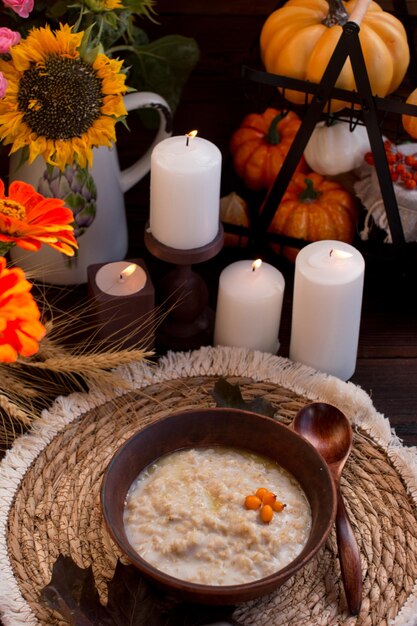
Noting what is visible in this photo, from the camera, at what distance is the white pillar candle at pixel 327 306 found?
48.9 inches

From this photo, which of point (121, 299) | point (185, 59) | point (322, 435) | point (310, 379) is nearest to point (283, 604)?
point (322, 435)

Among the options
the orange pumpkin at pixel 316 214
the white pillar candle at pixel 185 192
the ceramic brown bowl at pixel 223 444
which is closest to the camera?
the ceramic brown bowl at pixel 223 444

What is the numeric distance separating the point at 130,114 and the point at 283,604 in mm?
950

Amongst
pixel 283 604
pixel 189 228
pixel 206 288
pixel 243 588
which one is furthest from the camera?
pixel 206 288

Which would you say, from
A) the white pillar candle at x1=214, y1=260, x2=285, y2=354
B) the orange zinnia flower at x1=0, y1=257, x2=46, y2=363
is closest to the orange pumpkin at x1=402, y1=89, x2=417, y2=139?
the white pillar candle at x1=214, y1=260, x2=285, y2=354

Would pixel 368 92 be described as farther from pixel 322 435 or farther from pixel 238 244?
pixel 322 435

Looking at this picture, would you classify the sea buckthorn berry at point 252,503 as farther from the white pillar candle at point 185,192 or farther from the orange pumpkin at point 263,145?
the orange pumpkin at point 263,145

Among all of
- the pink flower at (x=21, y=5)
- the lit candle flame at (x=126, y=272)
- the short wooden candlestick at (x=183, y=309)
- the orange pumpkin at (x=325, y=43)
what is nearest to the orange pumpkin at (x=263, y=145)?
the orange pumpkin at (x=325, y=43)

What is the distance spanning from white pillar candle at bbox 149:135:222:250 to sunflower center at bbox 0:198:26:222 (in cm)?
22

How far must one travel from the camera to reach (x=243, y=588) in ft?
2.94

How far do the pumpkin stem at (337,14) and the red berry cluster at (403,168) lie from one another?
0.65 ft

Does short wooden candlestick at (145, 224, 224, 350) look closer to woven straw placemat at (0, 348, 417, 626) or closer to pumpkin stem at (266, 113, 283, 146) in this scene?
woven straw placemat at (0, 348, 417, 626)

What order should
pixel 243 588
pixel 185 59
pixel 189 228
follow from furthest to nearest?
pixel 185 59, pixel 189 228, pixel 243 588

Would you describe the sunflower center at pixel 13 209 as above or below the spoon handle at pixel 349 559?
above
